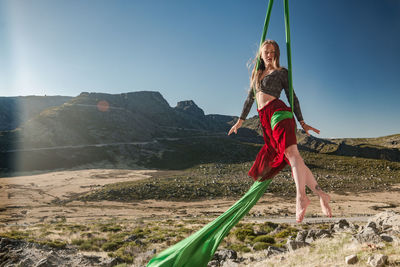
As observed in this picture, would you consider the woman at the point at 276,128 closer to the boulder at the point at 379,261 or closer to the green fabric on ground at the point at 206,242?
the green fabric on ground at the point at 206,242

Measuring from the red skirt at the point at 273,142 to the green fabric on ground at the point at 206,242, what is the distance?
0.21 meters

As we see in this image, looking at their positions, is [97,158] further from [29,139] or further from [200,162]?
[200,162]

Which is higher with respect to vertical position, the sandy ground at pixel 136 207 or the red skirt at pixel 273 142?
the red skirt at pixel 273 142

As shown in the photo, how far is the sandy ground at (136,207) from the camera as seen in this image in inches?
1248

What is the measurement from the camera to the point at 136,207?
39500mm

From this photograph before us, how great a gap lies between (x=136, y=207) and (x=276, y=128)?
40.7 m

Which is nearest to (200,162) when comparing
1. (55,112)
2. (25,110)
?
(55,112)

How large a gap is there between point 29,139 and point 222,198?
96.6m

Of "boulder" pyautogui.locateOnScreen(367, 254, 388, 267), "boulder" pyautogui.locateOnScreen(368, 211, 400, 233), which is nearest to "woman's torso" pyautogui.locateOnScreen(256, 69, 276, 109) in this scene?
"boulder" pyautogui.locateOnScreen(367, 254, 388, 267)

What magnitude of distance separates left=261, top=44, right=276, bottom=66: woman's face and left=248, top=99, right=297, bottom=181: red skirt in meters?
0.76

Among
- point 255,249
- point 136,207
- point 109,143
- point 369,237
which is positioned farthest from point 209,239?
point 109,143

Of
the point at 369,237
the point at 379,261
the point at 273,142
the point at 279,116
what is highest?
the point at 279,116

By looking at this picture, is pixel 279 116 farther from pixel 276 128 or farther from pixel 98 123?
pixel 98 123

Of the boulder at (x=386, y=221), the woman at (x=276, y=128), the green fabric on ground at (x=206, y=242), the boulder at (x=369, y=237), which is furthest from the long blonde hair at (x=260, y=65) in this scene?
the boulder at (x=386, y=221)
